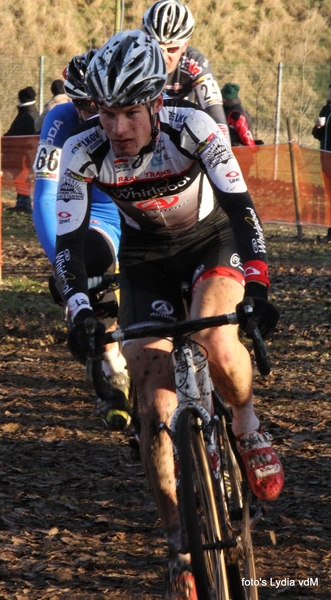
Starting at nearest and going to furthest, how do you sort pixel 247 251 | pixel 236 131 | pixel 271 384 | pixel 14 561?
pixel 247 251 → pixel 14 561 → pixel 271 384 → pixel 236 131

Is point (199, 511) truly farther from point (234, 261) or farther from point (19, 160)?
point (19, 160)

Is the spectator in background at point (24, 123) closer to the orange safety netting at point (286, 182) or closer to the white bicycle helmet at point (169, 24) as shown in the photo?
the orange safety netting at point (286, 182)

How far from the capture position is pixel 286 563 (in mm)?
4320

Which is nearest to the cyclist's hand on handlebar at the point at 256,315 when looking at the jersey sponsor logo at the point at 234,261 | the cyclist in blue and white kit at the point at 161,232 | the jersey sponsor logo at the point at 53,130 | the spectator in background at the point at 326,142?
the cyclist in blue and white kit at the point at 161,232

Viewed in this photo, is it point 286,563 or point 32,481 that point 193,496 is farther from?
point 32,481

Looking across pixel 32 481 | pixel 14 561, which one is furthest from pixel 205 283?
pixel 32 481

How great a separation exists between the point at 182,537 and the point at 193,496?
0.51 ft

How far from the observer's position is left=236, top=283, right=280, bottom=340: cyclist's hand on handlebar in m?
3.29

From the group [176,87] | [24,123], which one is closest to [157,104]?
[176,87]

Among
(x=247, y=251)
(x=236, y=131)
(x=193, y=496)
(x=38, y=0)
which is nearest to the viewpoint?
(x=193, y=496)

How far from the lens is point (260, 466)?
402cm

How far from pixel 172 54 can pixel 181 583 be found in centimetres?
393

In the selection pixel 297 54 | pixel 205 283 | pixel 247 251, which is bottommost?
pixel 297 54

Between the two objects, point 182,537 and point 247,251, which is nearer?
point 182,537
